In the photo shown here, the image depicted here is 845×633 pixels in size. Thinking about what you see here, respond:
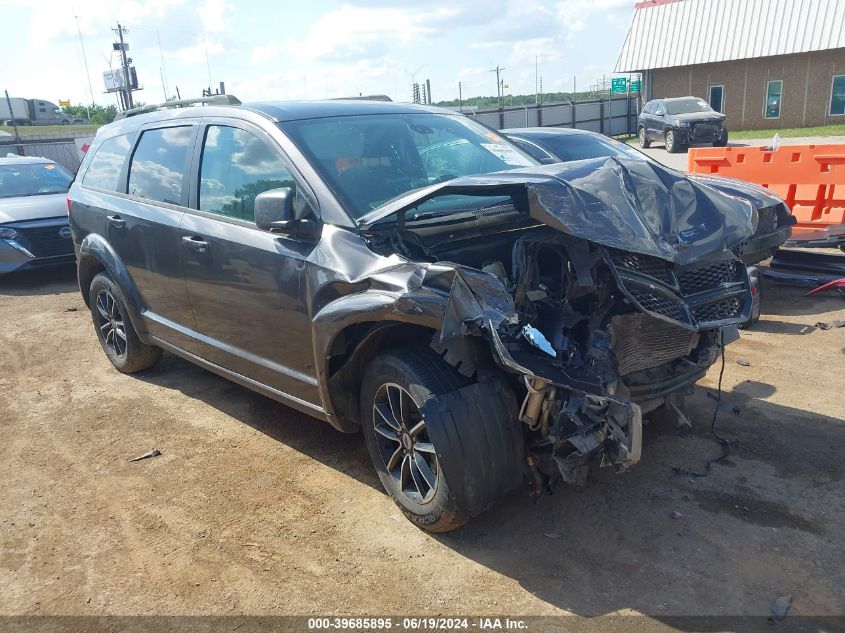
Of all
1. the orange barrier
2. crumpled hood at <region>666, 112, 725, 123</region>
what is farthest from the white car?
crumpled hood at <region>666, 112, 725, 123</region>

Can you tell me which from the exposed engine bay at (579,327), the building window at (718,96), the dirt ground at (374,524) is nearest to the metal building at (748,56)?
the building window at (718,96)

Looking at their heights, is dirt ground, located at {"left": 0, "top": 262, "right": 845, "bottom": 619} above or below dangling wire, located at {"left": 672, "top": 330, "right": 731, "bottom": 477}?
below

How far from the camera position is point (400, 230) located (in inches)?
138

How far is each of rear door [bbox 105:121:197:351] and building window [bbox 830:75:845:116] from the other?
102 feet

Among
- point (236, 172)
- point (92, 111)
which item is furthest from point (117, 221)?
point (92, 111)

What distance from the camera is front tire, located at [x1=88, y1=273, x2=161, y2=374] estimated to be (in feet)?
18.6

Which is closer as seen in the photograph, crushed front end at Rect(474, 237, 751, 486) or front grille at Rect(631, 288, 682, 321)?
crushed front end at Rect(474, 237, 751, 486)

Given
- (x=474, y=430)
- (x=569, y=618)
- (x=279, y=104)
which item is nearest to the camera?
(x=569, y=618)

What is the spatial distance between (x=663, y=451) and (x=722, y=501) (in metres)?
0.57

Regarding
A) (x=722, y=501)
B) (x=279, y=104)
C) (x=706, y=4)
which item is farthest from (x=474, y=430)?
(x=706, y=4)

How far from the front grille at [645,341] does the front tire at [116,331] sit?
151 inches

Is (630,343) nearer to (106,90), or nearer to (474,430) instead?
(474,430)

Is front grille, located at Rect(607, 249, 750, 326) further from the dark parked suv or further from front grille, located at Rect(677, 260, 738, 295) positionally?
the dark parked suv

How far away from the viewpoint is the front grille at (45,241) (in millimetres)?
9844
